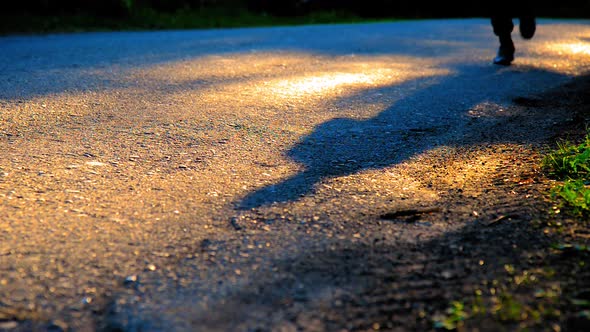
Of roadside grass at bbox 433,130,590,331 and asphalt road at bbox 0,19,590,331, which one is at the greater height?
asphalt road at bbox 0,19,590,331

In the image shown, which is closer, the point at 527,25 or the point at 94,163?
the point at 94,163

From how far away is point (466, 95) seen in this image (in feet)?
17.5

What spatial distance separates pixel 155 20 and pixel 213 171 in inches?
369

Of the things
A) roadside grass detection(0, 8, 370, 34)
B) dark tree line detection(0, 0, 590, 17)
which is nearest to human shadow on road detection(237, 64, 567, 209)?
dark tree line detection(0, 0, 590, 17)

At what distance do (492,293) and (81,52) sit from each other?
6414 millimetres

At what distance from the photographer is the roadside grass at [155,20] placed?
33.3 ft

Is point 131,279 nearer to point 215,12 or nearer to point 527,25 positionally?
point 527,25

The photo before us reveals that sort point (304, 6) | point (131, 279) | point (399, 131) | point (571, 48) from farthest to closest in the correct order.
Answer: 1. point (304, 6)
2. point (571, 48)
3. point (399, 131)
4. point (131, 279)

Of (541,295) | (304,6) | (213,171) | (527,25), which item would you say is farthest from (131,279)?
(304,6)

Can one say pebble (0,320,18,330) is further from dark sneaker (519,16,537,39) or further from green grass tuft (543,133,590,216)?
dark sneaker (519,16,537,39)

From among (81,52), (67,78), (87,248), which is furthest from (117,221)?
(81,52)

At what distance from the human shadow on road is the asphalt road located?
0.02 m

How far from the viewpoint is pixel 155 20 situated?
39.2 feet

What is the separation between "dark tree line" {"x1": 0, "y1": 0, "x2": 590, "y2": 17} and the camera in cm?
1169
